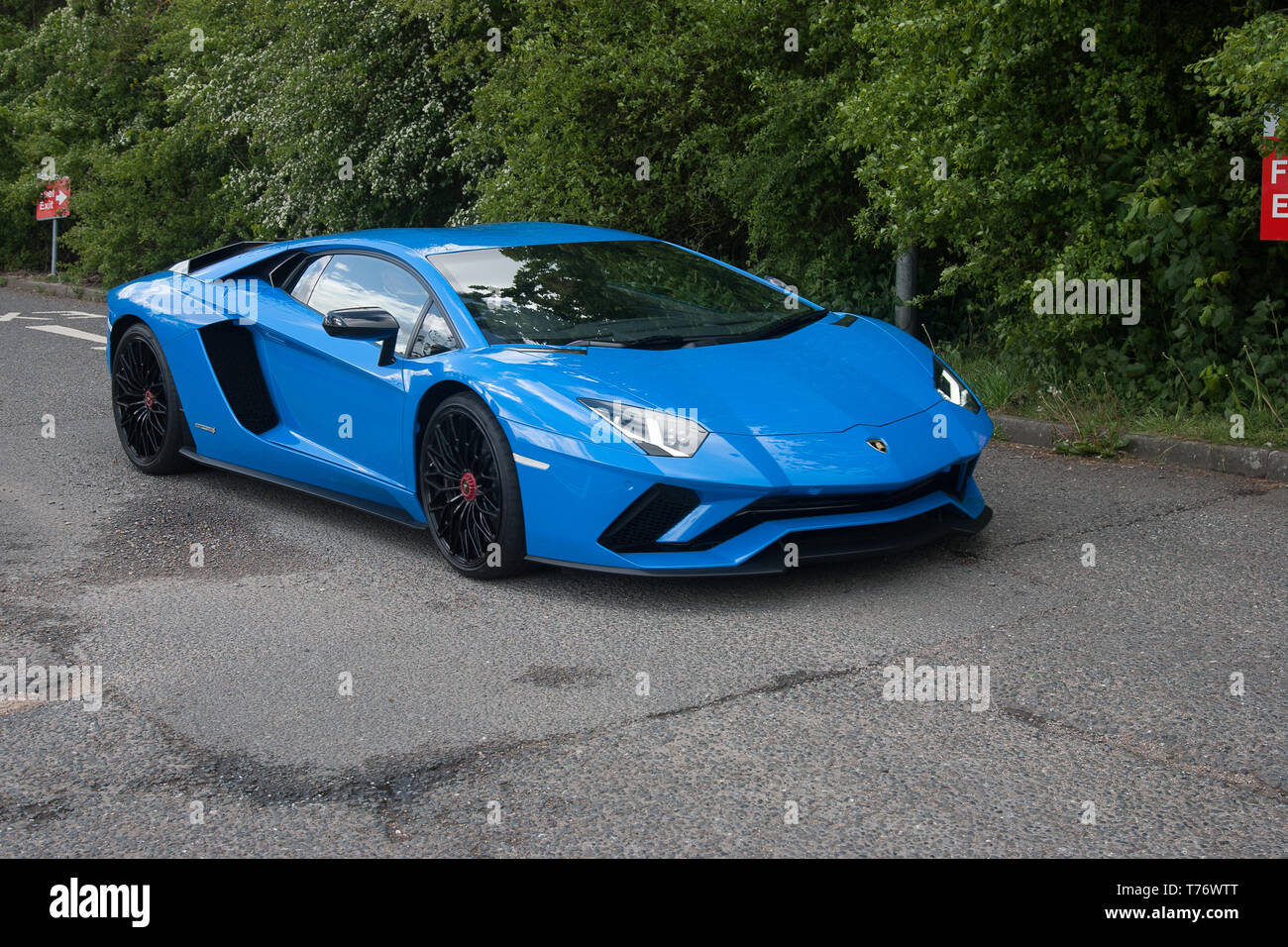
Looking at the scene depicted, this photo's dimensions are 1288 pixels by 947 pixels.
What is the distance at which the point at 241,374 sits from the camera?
6469 millimetres

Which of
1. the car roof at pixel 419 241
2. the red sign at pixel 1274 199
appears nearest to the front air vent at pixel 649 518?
the car roof at pixel 419 241

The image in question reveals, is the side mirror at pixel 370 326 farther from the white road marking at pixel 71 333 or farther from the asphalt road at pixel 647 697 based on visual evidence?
the white road marking at pixel 71 333

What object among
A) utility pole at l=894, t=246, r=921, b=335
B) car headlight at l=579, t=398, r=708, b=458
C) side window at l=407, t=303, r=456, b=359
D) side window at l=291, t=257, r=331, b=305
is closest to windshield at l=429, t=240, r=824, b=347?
side window at l=407, t=303, r=456, b=359

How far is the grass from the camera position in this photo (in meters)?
7.11

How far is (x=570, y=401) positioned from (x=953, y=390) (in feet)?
5.42

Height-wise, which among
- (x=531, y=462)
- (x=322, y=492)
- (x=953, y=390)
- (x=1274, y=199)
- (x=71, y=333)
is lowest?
(x=71, y=333)

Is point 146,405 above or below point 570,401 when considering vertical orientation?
below

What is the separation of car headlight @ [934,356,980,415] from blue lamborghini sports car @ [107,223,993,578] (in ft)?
0.05

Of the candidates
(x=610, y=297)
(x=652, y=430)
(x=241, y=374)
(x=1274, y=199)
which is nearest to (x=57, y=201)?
(x=241, y=374)

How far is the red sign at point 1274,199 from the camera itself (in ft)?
22.3

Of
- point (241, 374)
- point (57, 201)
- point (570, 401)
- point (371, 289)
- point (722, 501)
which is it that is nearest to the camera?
point (722, 501)

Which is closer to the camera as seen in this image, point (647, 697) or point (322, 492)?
point (647, 697)

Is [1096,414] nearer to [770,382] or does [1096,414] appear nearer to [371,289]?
[770,382]

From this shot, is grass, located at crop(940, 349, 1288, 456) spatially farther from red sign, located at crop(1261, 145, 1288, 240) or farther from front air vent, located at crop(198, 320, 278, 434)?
front air vent, located at crop(198, 320, 278, 434)
